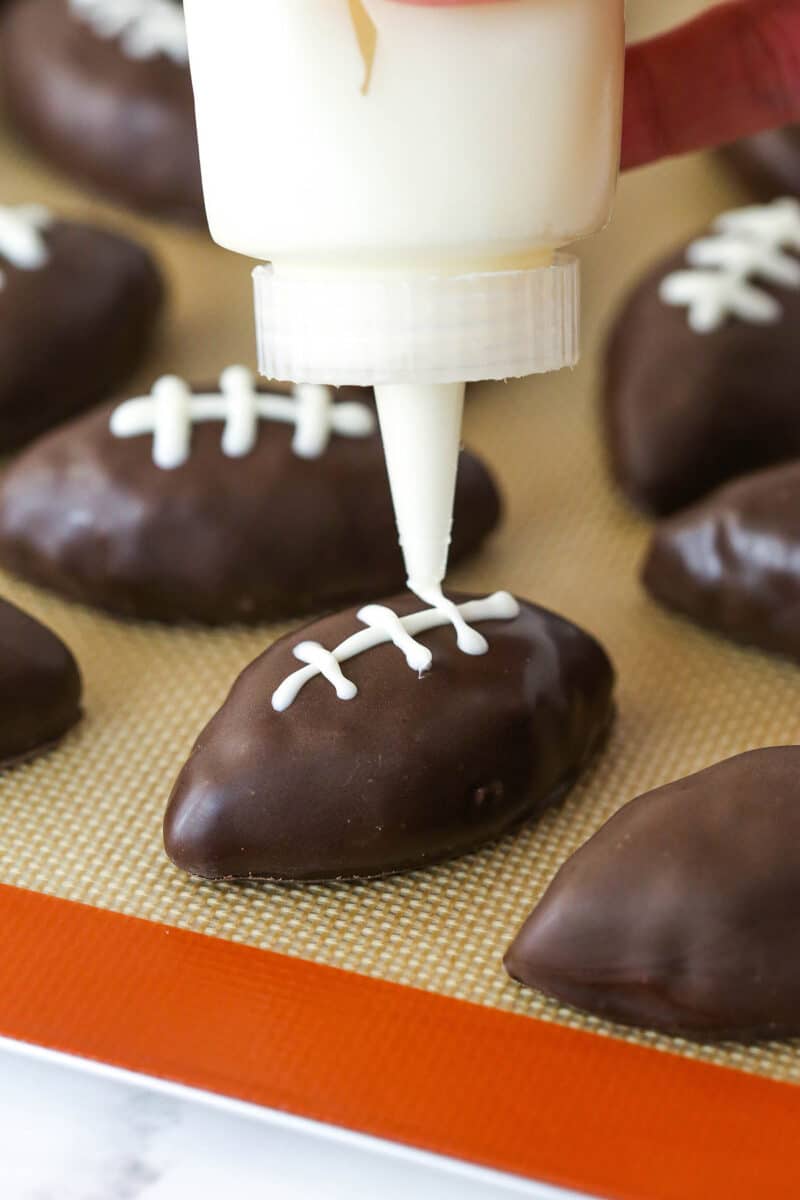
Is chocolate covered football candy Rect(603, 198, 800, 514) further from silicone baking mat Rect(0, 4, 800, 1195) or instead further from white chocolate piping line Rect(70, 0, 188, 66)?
white chocolate piping line Rect(70, 0, 188, 66)

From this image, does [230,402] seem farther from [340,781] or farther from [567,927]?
[567,927]

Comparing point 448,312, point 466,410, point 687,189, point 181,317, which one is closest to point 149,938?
point 448,312

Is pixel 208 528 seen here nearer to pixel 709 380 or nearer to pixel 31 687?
pixel 31 687

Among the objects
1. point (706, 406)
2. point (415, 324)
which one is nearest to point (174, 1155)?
point (415, 324)

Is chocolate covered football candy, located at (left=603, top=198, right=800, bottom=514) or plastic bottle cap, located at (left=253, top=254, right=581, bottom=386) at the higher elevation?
plastic bottle cap, located at (left=253, top=254, right=581, bottom=386)

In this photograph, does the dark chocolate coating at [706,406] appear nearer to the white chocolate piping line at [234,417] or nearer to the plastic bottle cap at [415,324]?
the white chocolate piping line at [234,417]

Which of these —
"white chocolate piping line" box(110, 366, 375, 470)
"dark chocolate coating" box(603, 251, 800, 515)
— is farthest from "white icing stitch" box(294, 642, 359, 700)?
"dark chocolate coating" box(603, 251, 800, 515)

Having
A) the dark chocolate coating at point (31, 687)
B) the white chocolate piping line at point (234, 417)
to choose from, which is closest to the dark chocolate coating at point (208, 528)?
the white chocolate piping line at point (234, 417)
